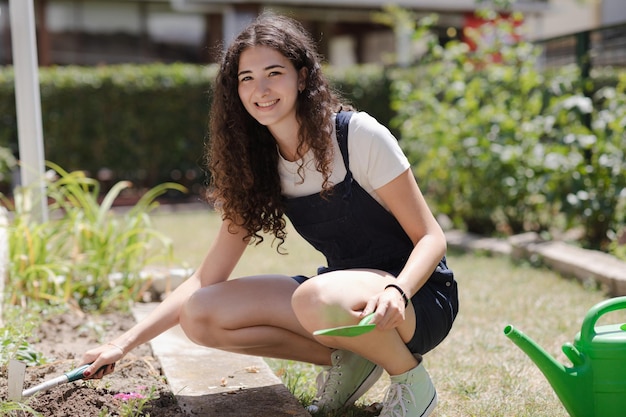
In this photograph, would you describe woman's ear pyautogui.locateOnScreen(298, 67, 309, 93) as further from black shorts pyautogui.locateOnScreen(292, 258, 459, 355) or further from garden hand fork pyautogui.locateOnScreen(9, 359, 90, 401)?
garden hand fork pyautogui.locateOnScreen(9, 359, 90, 401)

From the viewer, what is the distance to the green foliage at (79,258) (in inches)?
142

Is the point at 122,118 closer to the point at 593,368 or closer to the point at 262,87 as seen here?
the point at 262,87

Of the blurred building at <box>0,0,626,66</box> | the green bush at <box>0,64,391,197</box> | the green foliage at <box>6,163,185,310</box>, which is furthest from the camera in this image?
the blurred building at <box>0,0,626,66</box>

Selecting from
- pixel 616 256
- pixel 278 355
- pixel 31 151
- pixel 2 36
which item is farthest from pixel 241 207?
pixel 2 36

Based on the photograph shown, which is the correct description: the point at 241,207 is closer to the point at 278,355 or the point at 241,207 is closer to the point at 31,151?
the point at 278,355

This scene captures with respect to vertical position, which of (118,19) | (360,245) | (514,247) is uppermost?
(118,19)

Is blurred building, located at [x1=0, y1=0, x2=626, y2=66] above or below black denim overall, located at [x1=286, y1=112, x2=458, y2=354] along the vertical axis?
above

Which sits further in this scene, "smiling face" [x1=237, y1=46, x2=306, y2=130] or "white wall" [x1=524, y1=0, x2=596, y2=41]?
"white wall" [x1=524, y1=0, x2=596, y2=41]

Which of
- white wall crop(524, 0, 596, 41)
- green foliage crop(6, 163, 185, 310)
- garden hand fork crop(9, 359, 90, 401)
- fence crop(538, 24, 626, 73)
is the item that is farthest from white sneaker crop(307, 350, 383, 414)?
white wall crop(524, 0, 596, 41)

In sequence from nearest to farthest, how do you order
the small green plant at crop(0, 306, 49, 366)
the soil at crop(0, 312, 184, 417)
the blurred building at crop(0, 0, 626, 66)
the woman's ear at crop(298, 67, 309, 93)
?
the soil at crop(0, 312, 184, 417)
the woman's ear at crop(298, 67, 309, 93)
the small green plant at crop(0, 306, 49, 366)
the blurred building at crop(0, 0, 626, 66)

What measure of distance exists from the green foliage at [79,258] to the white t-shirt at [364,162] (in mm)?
1553

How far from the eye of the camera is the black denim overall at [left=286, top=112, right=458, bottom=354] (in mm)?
2254

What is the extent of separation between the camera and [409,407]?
83.5 inches

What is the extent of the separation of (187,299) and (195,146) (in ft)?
22.0
